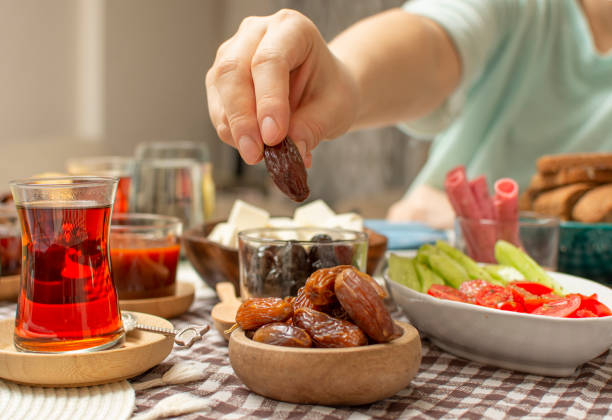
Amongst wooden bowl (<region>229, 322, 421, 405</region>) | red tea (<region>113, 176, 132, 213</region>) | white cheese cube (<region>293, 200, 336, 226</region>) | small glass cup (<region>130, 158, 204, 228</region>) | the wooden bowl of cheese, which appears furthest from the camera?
small glass cup (<region>130, 158, 204, 228</region>)

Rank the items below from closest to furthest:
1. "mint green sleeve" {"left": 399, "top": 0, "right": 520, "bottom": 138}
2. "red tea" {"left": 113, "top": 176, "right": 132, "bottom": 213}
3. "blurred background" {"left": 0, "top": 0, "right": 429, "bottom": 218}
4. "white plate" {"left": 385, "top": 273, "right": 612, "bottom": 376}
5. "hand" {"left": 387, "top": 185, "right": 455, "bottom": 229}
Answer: "white plate" {"left": 385, "top": 273, "right": 612, "bottom": 376} → "red tea" {"left": 113, "top": 176, "right": 132, "bottom": 213} → "mint green sleeve" {"left": 399, "top": 0, "right": 520, "bottom": 138} → "hand" {"left": 387, "top": 185, "right": 455, "bottom": 229} → "blurred background" {"left": 0, "top": 0, "right": 429, "bottom": 218}

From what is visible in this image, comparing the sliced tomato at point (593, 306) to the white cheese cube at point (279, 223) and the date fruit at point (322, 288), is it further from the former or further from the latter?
the white cheese cube at point (279, 223)

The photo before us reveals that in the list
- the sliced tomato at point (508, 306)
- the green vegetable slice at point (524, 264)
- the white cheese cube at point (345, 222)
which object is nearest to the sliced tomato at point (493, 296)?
the sliced tomato at point (508, 306)

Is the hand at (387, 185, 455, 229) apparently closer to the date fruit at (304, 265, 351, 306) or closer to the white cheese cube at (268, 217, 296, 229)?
the white cheese cube at (268, 217, 296, 229)

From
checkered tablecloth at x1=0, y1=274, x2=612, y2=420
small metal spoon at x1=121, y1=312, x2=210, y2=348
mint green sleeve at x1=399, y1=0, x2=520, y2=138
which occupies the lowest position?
checkered tablecloth at x1=0, y1=274, x2=612, y2=420

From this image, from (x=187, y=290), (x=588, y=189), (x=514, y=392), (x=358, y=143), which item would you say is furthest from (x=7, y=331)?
(x=358, y=143)

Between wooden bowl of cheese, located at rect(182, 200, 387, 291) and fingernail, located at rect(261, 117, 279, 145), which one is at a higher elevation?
fingernail, located at rect(261, 117, 279, 145)

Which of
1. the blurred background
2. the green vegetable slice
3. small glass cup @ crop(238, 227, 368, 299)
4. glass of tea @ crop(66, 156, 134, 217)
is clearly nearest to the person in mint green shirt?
small glass cup @ crop(238, 227, 368, 299)

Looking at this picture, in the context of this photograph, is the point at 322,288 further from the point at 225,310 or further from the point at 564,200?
the point at 564,200
